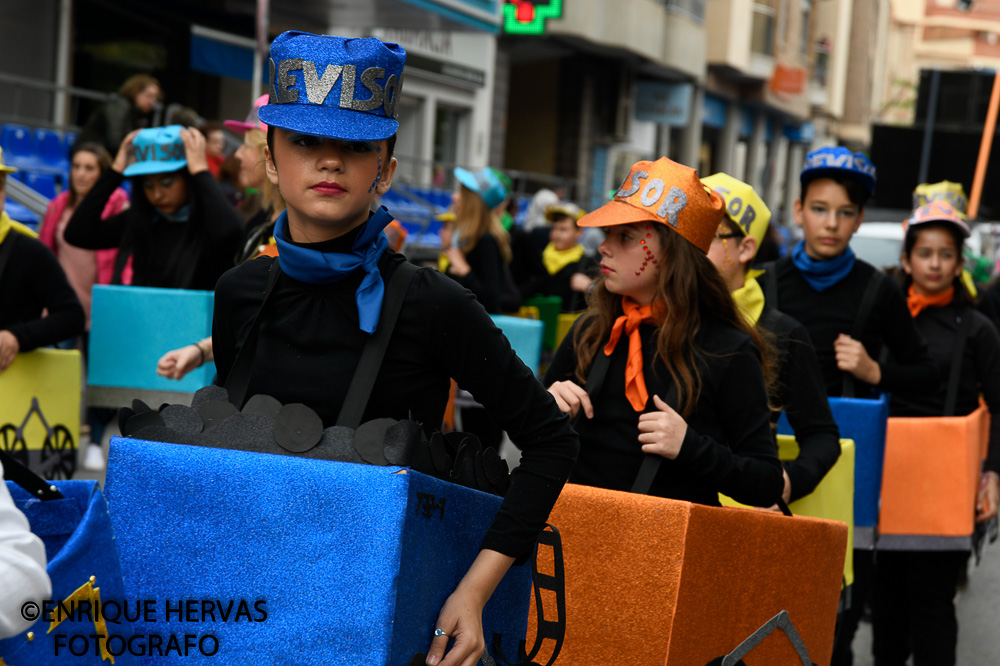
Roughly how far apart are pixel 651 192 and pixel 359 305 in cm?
133

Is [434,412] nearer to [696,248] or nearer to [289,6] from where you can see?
[696,248]

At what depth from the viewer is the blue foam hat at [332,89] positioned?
2172 mm

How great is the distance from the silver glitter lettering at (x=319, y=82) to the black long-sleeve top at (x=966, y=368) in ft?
12.8

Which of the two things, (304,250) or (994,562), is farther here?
(994,562)

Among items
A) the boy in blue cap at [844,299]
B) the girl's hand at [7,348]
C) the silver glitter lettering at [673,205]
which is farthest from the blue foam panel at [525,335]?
the silver glitter lettering at [673,205]

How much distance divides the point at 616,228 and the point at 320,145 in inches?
51.7

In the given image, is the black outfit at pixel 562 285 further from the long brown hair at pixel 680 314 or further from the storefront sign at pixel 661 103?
the storefront sign at pixel 661 103

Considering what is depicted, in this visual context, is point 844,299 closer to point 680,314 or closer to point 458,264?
point 680,314

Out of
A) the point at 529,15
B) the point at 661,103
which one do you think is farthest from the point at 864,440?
the point at 661,103

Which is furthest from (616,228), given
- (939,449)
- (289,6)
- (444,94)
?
(444,94)

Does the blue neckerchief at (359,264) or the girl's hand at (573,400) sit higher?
the blue neckerchief at (359,264)

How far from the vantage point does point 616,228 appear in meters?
3.35

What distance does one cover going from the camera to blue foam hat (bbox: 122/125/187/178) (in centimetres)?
553

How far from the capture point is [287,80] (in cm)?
221
